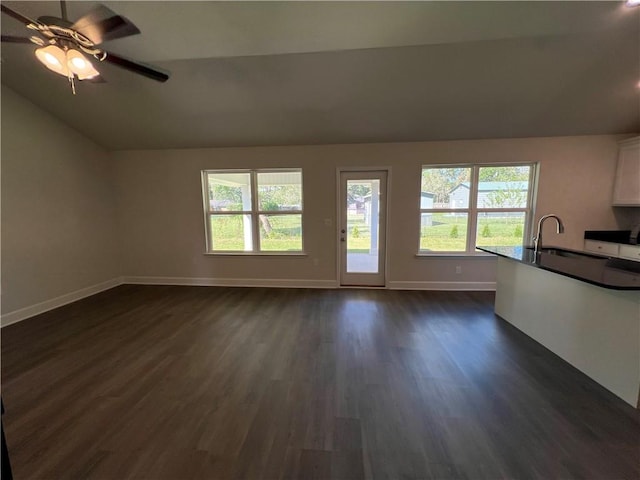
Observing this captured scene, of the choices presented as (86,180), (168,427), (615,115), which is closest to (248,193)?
(86,180)

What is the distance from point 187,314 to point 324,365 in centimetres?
212

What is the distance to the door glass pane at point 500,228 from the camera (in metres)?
4.22

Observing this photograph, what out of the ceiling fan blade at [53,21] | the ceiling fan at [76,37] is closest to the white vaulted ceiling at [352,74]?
the ceiling fan at [76,37]

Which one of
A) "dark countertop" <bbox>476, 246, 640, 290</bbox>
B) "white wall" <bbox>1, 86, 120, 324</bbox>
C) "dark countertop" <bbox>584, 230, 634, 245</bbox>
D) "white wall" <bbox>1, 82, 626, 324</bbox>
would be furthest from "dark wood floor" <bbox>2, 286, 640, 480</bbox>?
"dark countertop" <bbox>584, 230, 634, 245</bbox>

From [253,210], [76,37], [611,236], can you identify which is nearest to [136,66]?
[76,37]

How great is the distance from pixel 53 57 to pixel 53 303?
3.40m

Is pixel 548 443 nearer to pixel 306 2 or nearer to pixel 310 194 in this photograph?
pixel 306 2

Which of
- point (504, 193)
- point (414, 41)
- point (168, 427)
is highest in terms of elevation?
point (414, 41)

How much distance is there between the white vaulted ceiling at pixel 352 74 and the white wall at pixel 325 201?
8.9 inches

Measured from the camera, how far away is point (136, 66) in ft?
6.77

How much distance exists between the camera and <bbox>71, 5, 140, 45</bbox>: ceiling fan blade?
5.19ft

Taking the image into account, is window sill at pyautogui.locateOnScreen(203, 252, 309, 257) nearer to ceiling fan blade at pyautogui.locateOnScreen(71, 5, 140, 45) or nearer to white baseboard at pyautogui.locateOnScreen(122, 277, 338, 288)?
white baseboard at pyautogui.locateOnScreen(122, 277, 338, 288)

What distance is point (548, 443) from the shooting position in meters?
1.58

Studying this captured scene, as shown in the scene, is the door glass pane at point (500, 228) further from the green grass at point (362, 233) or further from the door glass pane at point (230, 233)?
the door glass pane at point (230, 233)
